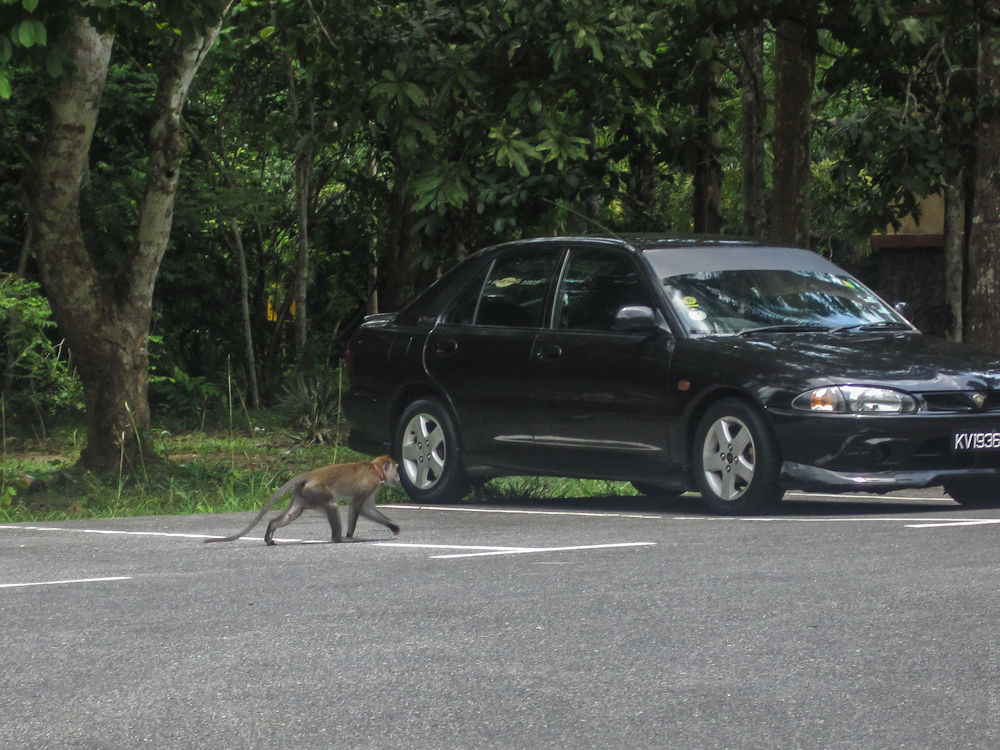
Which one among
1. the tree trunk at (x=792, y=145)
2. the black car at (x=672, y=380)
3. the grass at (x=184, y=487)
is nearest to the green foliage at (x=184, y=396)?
the grass at (x=184, y=487)

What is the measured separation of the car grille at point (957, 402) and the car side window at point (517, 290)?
272 cm

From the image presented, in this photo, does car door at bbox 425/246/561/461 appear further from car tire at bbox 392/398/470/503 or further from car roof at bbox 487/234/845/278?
car roof at bbox 487/234/845/278

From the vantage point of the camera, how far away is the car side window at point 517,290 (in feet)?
34.9

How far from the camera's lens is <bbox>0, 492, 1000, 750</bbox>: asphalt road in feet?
14.9

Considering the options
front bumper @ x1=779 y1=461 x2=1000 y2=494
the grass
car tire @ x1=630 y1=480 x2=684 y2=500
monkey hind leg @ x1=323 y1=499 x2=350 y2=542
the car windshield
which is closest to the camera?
monkey hind leg @ x1=323 y1=499 x2=350 y2=542

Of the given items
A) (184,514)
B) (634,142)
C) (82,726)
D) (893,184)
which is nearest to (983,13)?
(893,184)

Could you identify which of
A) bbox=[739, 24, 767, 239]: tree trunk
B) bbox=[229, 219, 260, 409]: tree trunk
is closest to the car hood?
bbox=[739, 24, 767, 239]: tree trunk

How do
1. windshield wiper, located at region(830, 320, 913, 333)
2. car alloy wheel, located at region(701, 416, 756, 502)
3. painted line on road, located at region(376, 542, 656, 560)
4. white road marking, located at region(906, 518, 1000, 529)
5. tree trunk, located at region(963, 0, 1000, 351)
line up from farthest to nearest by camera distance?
tree trunk, located at region(963, 0, 1000, 351) → windshield wiper, located at region(830, 320, 913, 333) → car alloy wheel, located at region(701, 416, 756, 502) → white road marking, located at region(906, 518, 1000, 529) → painted line on road, located at region(376, 542, 656, 560)

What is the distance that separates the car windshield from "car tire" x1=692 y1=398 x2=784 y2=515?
691mm

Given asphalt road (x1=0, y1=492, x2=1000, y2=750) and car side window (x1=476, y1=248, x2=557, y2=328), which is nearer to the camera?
asphalt road (x1=0, y1=492, x2=1000, y2=750)

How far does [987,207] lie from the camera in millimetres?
13344

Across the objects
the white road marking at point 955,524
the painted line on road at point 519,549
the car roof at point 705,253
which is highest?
the car roof at point 705,253

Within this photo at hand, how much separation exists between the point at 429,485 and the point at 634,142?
24.1 feet

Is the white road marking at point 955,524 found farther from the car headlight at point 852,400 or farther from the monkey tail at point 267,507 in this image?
the monkey tail at point 267,507
